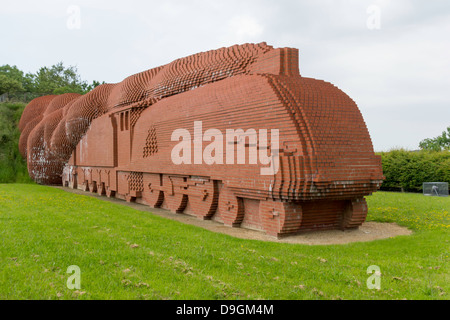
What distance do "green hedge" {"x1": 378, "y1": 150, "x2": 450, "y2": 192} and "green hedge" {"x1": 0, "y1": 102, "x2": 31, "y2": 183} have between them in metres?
20.3

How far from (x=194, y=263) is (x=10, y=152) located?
24.6 metres

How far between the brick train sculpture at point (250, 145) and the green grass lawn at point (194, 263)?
1.08m

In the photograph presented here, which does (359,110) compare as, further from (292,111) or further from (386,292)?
(386,292)

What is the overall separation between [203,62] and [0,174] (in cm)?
1891

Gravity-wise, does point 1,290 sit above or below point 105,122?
below

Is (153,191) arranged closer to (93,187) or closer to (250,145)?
(250,145)

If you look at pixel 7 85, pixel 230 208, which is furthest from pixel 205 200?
pixel 7 85

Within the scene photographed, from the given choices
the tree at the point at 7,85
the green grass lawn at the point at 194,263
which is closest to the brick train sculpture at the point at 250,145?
the green grass lawn at the point at 194,263

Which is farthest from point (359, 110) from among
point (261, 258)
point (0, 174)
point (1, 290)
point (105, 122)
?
point (0, 174)

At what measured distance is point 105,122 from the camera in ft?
51.5

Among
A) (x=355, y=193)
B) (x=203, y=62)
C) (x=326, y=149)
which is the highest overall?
(x=203, y=62)

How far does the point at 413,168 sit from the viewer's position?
1917 cm

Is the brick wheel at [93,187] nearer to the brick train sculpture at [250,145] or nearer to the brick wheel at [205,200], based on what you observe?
the brick train sculpture at [250,145]

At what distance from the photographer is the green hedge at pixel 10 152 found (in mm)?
24297
